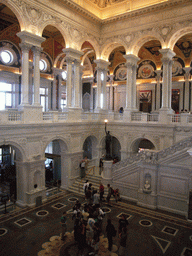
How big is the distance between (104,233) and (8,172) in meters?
12.1

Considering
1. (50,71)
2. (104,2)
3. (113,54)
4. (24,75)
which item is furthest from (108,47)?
(24,75)

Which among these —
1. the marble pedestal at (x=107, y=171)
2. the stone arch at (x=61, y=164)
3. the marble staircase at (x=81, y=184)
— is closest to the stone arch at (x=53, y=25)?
the stone arch at (x=61, y=164)

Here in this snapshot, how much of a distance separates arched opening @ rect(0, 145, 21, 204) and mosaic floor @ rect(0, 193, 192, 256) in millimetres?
2770

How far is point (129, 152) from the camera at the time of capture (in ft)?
63.6

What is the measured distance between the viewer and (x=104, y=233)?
11.1 metres

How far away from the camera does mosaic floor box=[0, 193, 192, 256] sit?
32.2 feet

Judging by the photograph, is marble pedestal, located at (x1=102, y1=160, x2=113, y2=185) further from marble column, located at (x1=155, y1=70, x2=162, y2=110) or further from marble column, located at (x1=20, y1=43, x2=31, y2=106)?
marble column, located at (x1=155, y1=70, x2=162, y2=110)

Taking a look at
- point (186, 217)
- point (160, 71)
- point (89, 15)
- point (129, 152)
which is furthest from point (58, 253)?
point (160, 71)

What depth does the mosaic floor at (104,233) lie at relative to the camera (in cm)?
980

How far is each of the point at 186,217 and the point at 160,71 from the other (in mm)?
15760

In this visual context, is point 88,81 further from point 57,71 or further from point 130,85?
point 130,85

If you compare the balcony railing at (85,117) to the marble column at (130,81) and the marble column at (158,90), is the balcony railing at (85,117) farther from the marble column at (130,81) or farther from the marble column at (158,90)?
the marble column at (158,90)

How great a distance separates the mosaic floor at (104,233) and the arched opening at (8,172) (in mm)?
2770

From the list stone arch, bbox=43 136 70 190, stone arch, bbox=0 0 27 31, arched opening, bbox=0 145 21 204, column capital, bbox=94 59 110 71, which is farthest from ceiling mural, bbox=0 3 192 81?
arched opening, bbox=0 145 21 204
